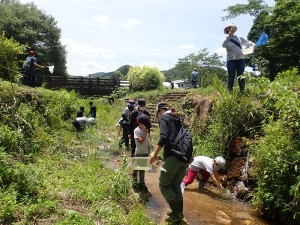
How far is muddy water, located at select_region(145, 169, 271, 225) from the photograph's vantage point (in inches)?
226

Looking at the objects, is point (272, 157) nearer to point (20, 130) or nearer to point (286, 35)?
point (20, 130)

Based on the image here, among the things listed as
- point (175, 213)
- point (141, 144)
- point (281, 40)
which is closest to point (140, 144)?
point (141, 144)

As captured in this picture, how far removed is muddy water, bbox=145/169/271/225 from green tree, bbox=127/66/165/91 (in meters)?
13.4

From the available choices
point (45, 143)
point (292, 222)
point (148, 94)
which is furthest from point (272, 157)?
point (148, 94)

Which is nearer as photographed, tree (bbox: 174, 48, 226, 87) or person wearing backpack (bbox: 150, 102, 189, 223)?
person wearing backpack (bbox: 150, 102, 189, 223)

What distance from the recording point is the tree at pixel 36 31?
102 feet

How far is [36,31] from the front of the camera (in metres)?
32.4

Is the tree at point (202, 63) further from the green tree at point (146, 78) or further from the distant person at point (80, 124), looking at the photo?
the distant person at point (80, 124)

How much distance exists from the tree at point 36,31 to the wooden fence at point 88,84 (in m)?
8.49

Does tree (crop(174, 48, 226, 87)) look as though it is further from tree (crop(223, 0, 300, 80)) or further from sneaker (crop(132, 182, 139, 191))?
sneaker (crop(132, 182, 139, 191))

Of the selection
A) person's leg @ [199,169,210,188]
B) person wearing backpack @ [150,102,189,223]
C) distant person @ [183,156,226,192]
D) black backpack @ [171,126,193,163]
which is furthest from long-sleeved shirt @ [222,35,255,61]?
black backpack @ [171,126,193,163]

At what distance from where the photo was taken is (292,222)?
559 centimetres

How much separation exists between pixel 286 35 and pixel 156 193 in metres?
20.3

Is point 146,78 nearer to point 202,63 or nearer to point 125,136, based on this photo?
point 125,136
